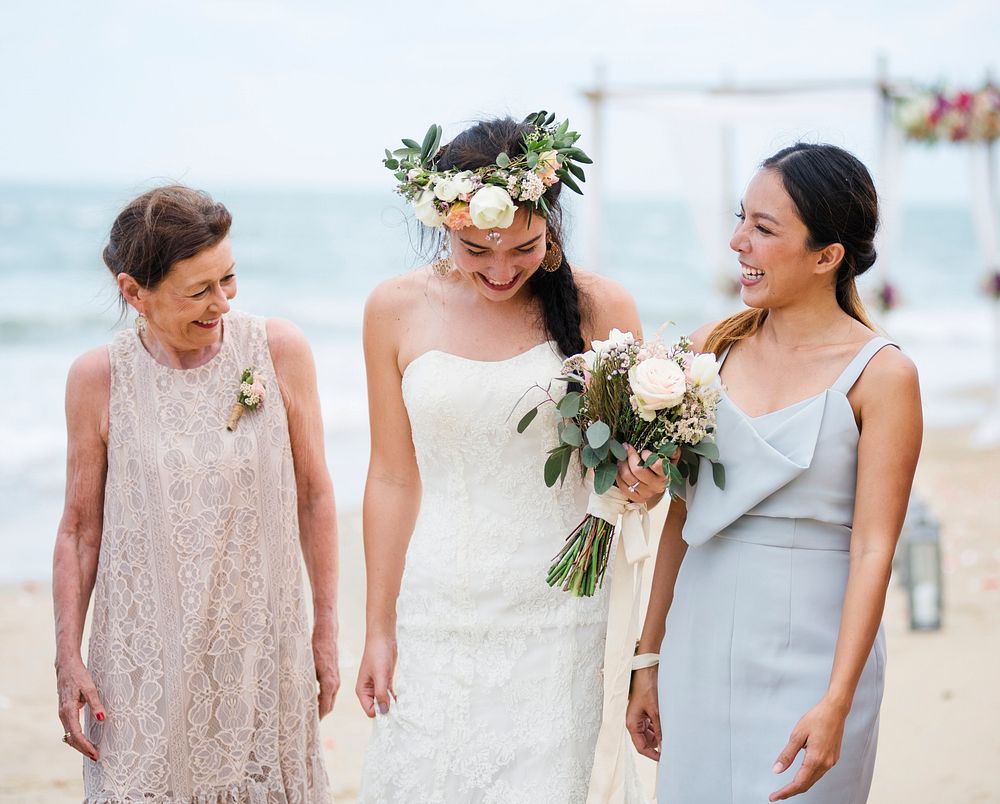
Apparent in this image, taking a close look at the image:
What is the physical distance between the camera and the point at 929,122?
10.1 metres

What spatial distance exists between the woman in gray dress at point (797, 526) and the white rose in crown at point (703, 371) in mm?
119

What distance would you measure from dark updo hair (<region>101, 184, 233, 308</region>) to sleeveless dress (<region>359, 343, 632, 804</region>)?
750 millimetres

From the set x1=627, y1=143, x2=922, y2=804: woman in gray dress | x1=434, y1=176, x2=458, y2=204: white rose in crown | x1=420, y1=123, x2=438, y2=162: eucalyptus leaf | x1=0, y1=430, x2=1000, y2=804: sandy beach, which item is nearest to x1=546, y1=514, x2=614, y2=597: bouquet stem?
x1=627, y1=143, x2=922, y2=804: woman in gray dress

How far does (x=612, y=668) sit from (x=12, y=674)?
5.62 meters

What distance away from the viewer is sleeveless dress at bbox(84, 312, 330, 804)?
3.58m

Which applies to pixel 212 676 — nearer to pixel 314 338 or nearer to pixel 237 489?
pixel 237 489

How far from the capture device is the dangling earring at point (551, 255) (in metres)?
3.57

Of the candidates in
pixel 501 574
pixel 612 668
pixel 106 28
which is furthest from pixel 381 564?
pixel 106 28

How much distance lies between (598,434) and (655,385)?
0.71ft

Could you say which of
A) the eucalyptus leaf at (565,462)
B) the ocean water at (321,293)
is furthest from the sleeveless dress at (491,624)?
the ocean water at (321,293)

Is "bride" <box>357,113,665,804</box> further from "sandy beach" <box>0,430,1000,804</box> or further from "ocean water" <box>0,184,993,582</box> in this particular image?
"sandy beach" <box>0,430,1000,804</box>

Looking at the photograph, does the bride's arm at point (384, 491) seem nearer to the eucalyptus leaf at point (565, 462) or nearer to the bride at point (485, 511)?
the bride at point (485, 511)

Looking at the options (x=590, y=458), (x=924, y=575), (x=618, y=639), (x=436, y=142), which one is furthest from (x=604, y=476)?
(x=924, y=575)

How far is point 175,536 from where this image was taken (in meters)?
3.58
